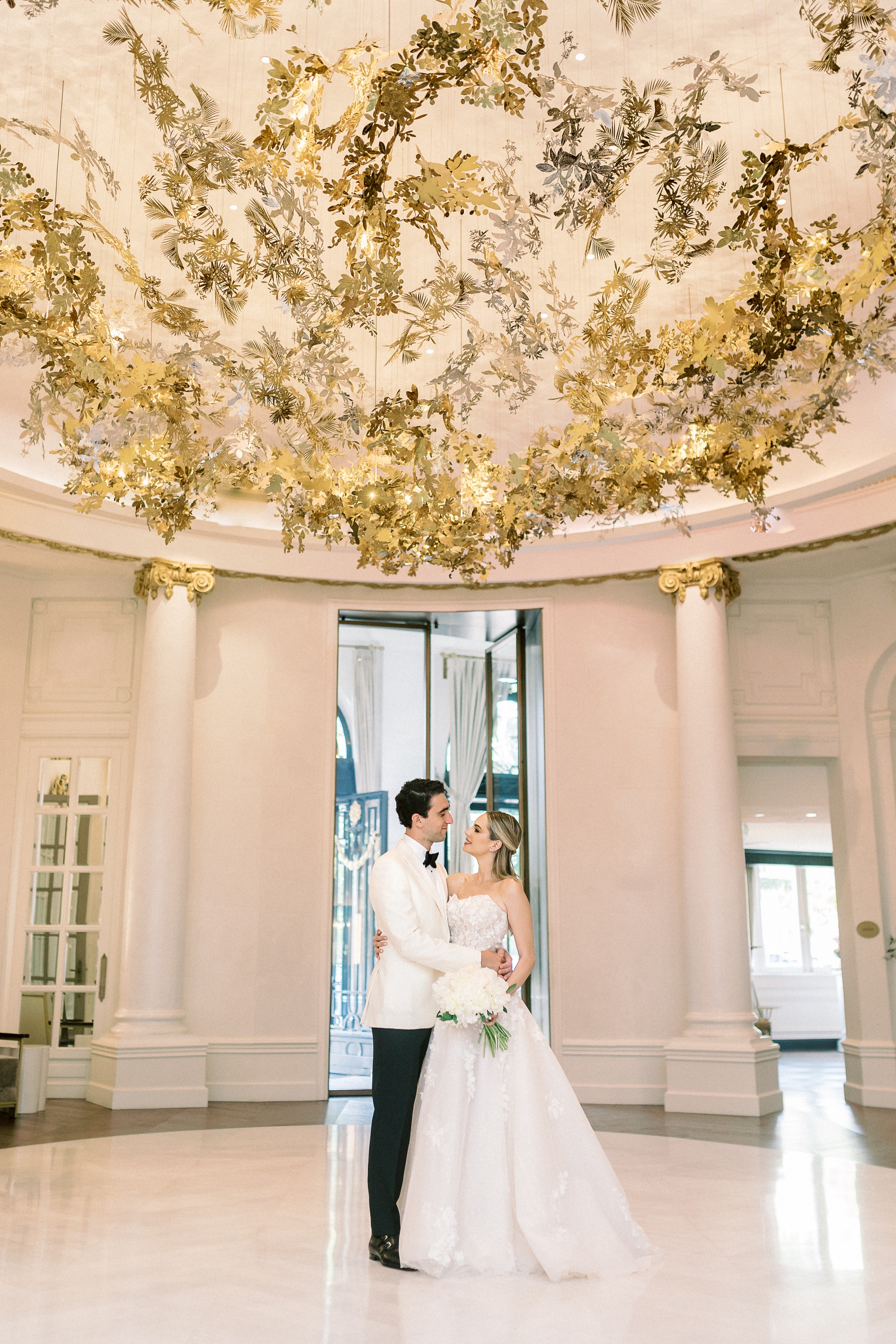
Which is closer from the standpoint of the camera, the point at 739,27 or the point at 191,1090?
the point at 739,27

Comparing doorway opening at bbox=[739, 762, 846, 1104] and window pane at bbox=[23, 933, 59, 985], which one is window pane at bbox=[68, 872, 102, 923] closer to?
window pane at bbox=[23, 933, 59, 985]

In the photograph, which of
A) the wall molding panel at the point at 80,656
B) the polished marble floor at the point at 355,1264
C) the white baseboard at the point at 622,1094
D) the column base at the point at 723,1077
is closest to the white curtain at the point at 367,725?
the wall molding panel at the point at 80,656

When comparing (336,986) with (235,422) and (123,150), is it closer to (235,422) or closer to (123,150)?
(235,422)

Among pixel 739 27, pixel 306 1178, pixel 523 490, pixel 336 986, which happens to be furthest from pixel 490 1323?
pixel 336 986

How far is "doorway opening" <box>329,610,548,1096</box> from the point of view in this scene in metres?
10.1

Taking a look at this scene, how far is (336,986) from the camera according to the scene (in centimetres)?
1195

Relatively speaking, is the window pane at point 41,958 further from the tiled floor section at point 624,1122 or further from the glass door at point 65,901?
the tiled floor section at point 624,1122

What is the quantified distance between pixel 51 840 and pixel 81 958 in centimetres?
Result: 103

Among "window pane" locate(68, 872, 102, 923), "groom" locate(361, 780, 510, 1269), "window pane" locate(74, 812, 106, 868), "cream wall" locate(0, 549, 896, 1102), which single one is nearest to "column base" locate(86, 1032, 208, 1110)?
"cream wall" locate(0, 549, 896, 1102)

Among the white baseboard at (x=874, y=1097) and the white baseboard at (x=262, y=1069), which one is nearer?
the white baseboard at (x=874, y=1097)

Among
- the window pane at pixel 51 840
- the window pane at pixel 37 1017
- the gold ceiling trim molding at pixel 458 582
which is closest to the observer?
the gold ceiling trim molding at pixel 458 582

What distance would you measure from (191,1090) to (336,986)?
3.63 metres

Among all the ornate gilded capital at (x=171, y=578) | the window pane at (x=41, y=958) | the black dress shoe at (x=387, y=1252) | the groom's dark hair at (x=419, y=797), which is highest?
the ornate gilded capital at (x=171, y=578)

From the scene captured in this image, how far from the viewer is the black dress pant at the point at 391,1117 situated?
13.3ft
